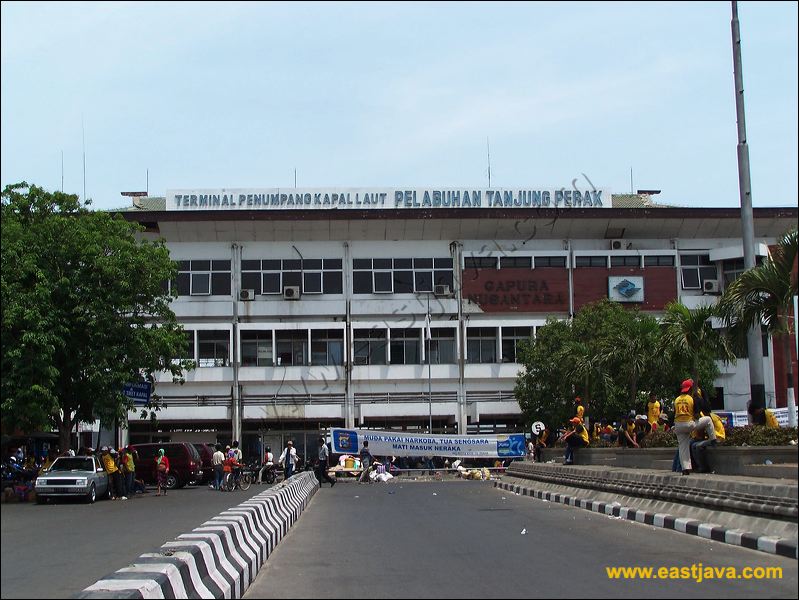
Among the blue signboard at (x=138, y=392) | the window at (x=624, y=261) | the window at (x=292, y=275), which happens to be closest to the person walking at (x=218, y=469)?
the blue signboard at (x=138, y=392)

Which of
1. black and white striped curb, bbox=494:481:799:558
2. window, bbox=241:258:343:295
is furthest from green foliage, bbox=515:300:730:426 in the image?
window, bbox=241:258:343:295

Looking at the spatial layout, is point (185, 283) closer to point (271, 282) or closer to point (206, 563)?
point (271, 282)

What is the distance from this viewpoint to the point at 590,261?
5825 cm

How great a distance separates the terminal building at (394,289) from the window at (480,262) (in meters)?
0.09

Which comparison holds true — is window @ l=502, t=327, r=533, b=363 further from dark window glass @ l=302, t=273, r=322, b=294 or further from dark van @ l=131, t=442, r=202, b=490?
dark van @ l=131, t=442, r=202, b=490

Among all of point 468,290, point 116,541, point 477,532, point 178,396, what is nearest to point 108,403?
point 116,541

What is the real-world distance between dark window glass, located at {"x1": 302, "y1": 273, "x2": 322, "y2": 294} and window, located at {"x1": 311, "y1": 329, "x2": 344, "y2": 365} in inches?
99.3

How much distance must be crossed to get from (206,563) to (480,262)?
169 ft

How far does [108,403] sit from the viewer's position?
2945 centimetres

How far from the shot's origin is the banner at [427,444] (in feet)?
150

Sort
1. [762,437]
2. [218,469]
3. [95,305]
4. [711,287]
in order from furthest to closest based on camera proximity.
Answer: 1. [711,287]
2. [218,469]
3. [95,305]
4. [762,437]

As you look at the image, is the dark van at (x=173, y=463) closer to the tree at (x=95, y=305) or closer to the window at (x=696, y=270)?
the tree at (x=95, y=305)

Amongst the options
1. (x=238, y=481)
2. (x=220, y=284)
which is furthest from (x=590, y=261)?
(x=238, y=481)

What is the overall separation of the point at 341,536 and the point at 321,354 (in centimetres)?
4453
